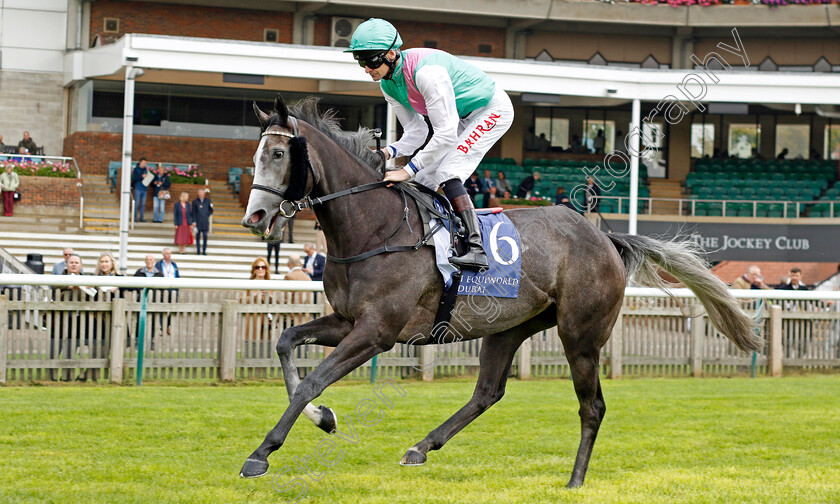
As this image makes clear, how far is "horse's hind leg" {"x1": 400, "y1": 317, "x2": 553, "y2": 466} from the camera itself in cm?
533

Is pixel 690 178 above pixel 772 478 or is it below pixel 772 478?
above

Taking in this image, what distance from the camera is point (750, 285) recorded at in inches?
520

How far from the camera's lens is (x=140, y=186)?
755 inches

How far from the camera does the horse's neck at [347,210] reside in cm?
471

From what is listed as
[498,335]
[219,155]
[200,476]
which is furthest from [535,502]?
[219,155]

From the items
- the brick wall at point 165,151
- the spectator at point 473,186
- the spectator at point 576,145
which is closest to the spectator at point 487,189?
the spectator at point 473,186

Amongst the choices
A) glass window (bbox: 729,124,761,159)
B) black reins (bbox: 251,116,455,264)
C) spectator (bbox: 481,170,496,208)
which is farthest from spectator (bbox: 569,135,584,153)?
black reins (bbox: 251,116,455,264)

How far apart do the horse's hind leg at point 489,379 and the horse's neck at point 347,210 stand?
1.20 m

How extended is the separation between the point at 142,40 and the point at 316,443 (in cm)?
1338

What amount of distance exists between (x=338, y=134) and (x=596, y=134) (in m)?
23.4

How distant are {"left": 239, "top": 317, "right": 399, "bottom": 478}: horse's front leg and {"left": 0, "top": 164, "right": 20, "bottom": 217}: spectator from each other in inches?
610

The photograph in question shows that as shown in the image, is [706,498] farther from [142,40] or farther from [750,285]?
[142,40]

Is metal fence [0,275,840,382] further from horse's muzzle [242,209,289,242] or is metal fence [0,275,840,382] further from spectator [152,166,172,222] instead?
spectator [152,166,172,222]

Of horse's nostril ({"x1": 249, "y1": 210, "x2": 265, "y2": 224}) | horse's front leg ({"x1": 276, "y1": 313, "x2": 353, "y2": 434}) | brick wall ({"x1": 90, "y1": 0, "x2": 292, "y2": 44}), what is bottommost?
horse's front leg ({"x1": 276, "y1": 313, "x2": 353, "y2": 434})
